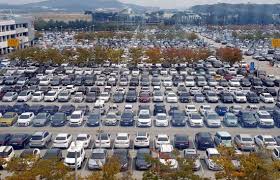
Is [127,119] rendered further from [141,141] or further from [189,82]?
[189,82]

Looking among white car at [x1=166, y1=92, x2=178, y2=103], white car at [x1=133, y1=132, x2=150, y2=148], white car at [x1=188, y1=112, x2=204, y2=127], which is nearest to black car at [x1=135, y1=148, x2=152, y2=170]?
white car at [x1=133, y1=132, x2=150, y2=148]

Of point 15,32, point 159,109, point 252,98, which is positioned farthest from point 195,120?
point 15,32

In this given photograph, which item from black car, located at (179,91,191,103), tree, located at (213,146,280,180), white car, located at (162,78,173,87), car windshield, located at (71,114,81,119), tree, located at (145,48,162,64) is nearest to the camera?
tree, located at (213,146,280,180)

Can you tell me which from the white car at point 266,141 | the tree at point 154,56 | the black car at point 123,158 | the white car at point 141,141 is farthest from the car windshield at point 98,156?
the tree at point 154,56

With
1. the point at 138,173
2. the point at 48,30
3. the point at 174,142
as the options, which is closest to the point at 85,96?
the point at 174,142

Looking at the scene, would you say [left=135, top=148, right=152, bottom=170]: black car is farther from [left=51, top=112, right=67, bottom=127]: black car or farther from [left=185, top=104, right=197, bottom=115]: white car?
[left=185, top=104, right=197, bottom=115]: white car

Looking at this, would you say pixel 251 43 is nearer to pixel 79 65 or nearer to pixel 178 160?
pixel 79 65
